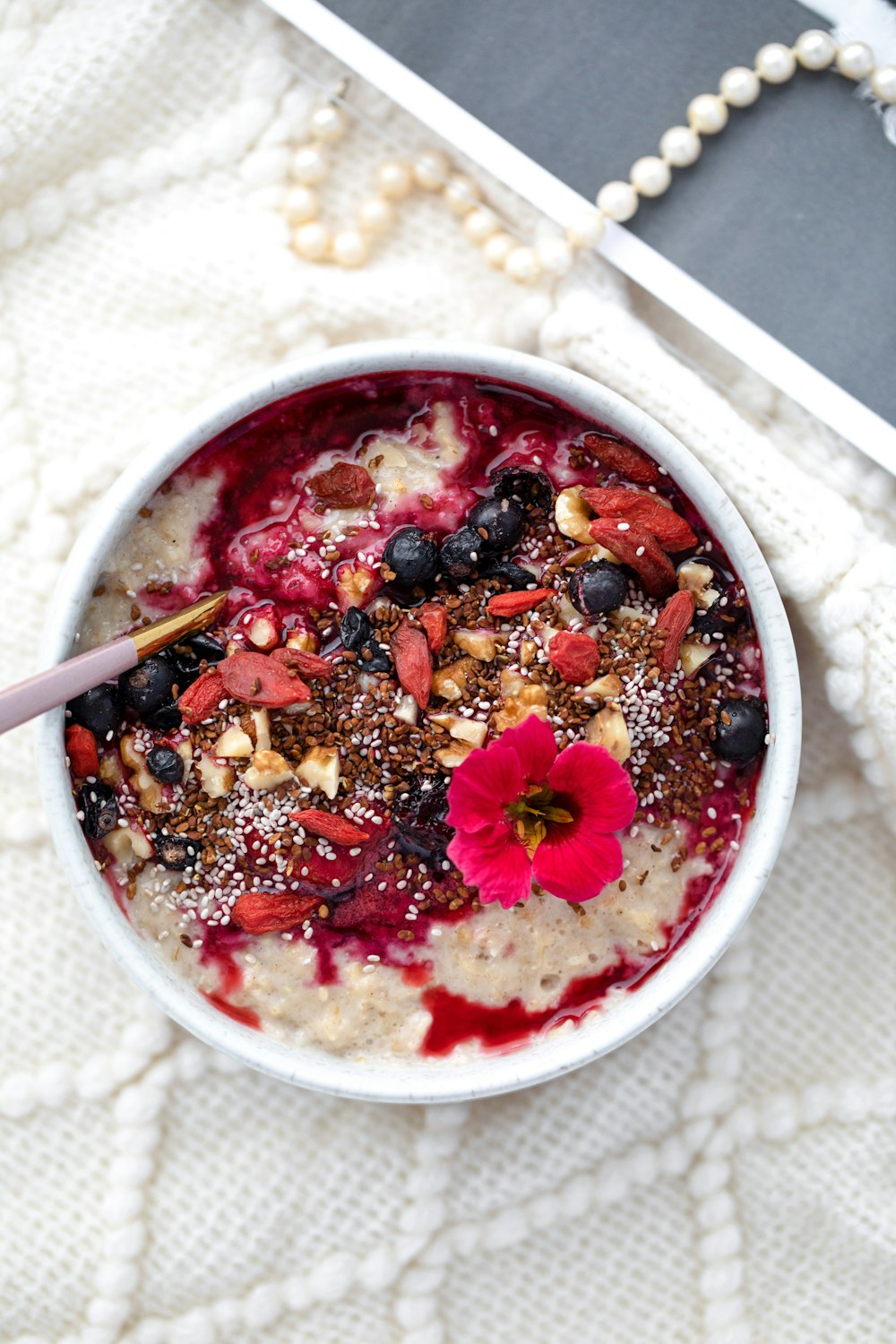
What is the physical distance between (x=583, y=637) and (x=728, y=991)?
52 cm

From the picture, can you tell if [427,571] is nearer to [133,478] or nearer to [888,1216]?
[133,478]

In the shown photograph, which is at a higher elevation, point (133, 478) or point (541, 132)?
point (541, 132)

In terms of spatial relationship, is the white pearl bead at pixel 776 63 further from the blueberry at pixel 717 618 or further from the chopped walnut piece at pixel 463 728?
the chopped walnut piece at pixel 463 728

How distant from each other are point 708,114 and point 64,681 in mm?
915

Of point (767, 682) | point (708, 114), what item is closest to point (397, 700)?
point (767, 682)

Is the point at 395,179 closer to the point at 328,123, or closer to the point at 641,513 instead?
the point at 328,123

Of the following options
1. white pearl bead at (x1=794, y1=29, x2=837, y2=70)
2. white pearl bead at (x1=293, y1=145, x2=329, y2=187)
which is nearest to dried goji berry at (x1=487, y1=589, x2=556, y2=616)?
white pearl bead at (x1=293, y1=145, x2=329, y2=187)

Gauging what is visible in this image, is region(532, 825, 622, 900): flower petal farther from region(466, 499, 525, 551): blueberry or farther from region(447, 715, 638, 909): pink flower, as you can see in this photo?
region(466, 499, 525, 551): blueberry

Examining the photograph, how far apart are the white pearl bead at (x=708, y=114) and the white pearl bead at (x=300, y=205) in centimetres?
43

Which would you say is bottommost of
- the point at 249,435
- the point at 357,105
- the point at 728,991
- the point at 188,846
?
the point at 728,991

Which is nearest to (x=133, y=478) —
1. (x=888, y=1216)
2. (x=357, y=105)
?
(x=357, y=105)

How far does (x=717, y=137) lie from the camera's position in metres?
1.32

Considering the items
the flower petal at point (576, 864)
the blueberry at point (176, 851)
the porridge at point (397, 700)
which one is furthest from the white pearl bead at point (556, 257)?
the blueberry at point (176, 851)

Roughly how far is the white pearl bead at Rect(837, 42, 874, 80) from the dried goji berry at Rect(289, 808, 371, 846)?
97 centimetres
